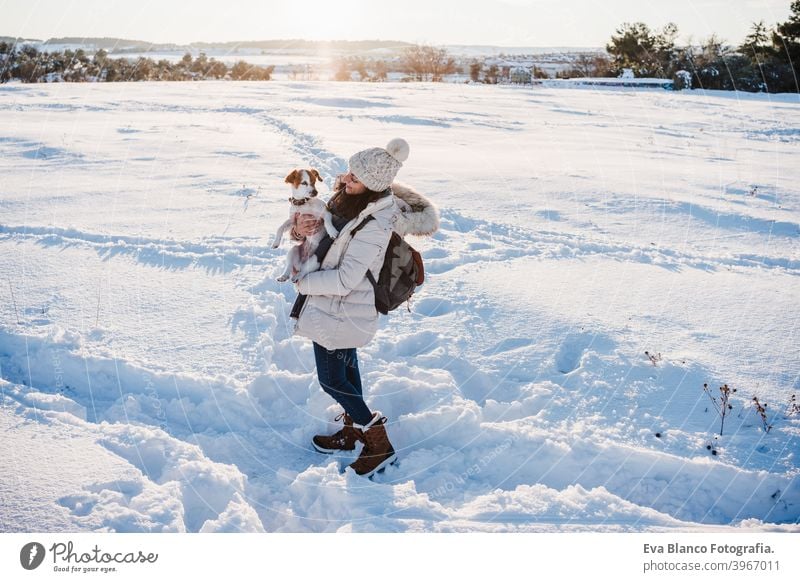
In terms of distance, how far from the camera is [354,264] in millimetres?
2992

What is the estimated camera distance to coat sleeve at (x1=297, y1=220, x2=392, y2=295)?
9.72 ft

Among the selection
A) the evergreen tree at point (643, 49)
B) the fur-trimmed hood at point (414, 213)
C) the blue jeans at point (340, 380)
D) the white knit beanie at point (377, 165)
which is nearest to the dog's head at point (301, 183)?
the white knit beanie at point (377, 165)

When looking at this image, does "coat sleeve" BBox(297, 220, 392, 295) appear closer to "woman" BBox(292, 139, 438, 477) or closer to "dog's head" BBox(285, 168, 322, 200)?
"woman" BBox(292, 139, 438, 477)

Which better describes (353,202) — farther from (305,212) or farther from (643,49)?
(643,49)

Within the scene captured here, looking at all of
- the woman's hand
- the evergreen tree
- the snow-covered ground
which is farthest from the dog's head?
the evergreen tree

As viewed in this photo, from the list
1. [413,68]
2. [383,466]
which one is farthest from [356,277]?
[413,68]

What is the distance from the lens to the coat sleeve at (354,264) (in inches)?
117

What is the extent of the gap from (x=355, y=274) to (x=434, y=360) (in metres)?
1.70

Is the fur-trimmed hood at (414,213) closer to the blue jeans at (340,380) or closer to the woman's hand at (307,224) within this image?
the woman's hand at (307,224)

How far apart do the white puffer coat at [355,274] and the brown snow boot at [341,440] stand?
744 mm

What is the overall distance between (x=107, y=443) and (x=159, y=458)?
0.32m

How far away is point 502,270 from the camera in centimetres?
594
